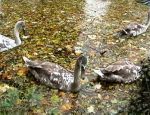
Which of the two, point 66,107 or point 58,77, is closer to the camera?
point 66,107

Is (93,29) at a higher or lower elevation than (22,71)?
higher

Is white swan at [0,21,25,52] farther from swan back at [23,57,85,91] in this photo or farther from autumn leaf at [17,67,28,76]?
swan back at [23,57,85,91]

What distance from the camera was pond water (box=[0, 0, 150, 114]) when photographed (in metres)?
6.91

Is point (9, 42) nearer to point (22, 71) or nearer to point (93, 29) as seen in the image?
point (22, 71)

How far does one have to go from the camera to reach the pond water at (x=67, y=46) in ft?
22.7


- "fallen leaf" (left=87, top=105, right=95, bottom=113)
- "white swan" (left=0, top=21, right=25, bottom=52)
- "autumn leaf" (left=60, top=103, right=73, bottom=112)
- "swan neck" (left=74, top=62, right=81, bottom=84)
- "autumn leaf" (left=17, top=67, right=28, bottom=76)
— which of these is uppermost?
"white swan" (left=0, top=21, right=25, bottom=52)

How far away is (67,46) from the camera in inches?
372

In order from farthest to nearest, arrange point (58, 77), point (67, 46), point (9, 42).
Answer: point (67, 46)
point (9, 42)
point (58, 77)

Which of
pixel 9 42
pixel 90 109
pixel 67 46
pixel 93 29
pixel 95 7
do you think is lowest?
pixel 90 109

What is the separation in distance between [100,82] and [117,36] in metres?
2.83

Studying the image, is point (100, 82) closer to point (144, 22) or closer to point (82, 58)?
point (82, 58)

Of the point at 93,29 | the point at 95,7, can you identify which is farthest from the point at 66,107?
the point at 95,7

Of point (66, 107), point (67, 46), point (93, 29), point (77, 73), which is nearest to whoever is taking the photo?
point (66, 107)

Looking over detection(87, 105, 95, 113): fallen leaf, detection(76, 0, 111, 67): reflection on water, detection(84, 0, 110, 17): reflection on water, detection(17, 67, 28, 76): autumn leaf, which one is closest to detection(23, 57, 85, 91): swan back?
detection(17, 67, 28, 76): autumn leaf
